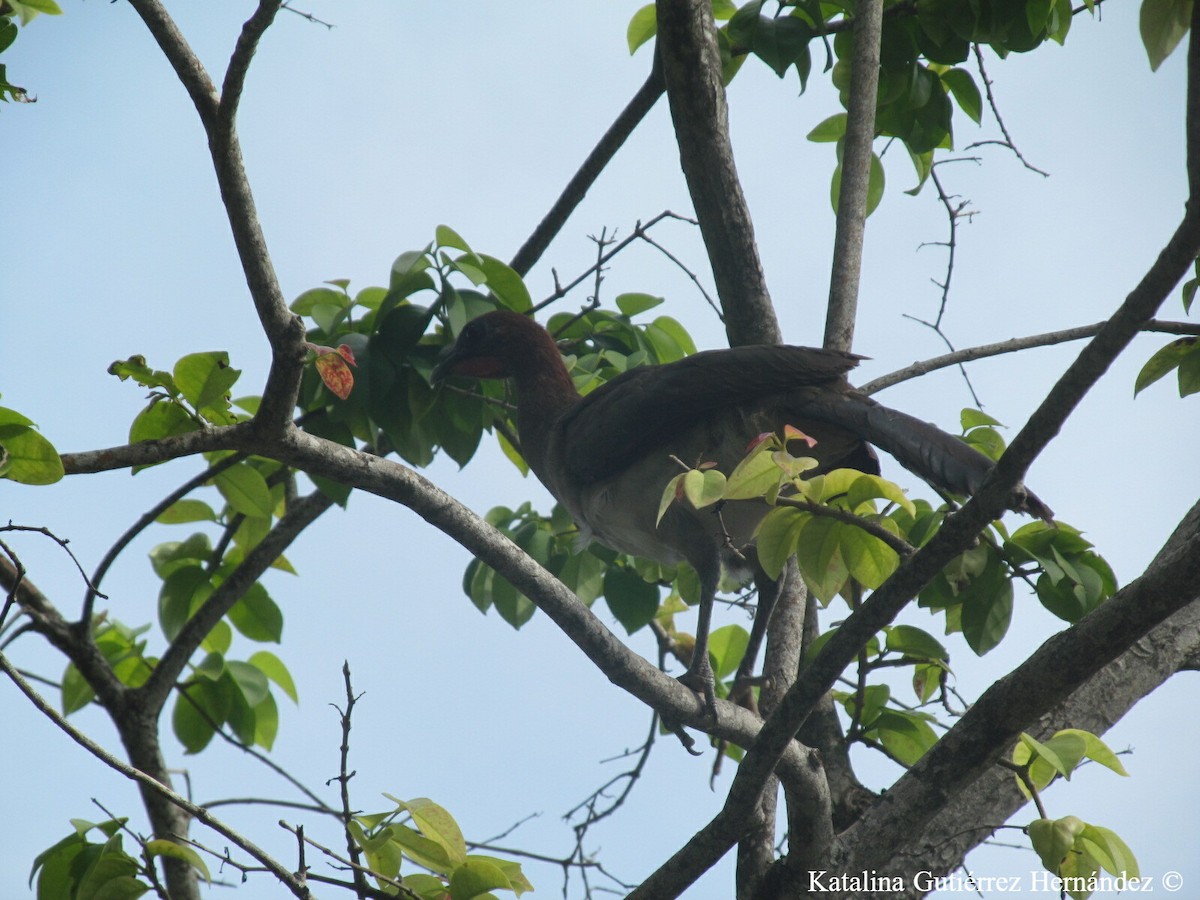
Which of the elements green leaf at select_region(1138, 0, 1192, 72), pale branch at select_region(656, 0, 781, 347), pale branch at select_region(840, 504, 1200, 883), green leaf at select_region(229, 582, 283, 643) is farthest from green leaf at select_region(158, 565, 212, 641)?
green leaf at select_region(1138, 0, 1192, 72)

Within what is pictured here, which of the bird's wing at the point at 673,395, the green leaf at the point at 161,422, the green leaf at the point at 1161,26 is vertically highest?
the bird's wing at the point at 673,395

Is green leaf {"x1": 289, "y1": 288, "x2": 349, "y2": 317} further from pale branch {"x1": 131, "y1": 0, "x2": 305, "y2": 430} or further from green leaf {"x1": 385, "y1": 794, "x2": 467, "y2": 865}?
green leaf {"x1": 385, "y1": 794, "x2": 467, "y2": 865}

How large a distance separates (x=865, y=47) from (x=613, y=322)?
5.20 ft

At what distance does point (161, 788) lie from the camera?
2166 millimetres

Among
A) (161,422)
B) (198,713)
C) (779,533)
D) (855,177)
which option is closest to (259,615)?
(198,713)

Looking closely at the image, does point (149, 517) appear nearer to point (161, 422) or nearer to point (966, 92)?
point (161, 422)

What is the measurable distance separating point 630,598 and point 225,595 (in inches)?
69.3

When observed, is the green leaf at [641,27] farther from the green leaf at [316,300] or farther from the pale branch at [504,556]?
the pale branch at [504,556]

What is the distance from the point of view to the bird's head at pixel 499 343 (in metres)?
4.74

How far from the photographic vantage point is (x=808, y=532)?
2.27 m

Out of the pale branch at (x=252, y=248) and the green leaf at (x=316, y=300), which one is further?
the green leaf at (x=316, y=300)

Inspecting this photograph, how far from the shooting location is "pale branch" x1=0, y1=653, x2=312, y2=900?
215cm

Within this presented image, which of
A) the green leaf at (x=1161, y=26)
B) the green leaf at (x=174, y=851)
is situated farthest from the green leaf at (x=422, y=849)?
the green leaf at (x=1161, y=26)

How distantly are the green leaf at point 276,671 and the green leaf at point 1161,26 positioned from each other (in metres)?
4.14
